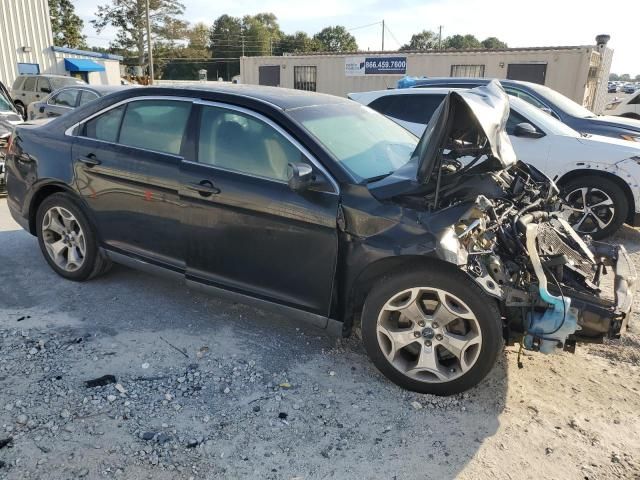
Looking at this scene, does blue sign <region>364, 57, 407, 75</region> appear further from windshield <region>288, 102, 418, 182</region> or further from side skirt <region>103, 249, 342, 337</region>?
side skirt <region>103, 249, 342, 337</region>

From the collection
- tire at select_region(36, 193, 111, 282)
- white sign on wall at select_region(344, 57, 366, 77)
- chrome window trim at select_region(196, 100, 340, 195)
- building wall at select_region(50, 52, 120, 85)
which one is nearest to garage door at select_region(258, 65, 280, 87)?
white sign on wall at select_region(344, 57, 366, 77)

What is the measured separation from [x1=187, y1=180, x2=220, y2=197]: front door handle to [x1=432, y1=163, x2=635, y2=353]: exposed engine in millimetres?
1483

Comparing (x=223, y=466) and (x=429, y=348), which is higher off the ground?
(x=429, y=348)

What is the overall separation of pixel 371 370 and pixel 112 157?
252 cm

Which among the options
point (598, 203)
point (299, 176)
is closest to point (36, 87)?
point (598, 203)

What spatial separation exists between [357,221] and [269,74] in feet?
82.0

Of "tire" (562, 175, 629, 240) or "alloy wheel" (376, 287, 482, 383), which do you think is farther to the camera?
"tire" (562, 175, 629, 240)

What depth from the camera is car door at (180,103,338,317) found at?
10.4ft

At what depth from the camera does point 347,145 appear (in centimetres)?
353

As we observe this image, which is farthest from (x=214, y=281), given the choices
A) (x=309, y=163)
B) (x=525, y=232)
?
(x=525, y=232)

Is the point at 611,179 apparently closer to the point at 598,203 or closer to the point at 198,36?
the point at 598,203

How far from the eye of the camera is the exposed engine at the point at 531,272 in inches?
110

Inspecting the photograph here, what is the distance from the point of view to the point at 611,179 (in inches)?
242

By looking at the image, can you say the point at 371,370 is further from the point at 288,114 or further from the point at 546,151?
the point at 546,151
